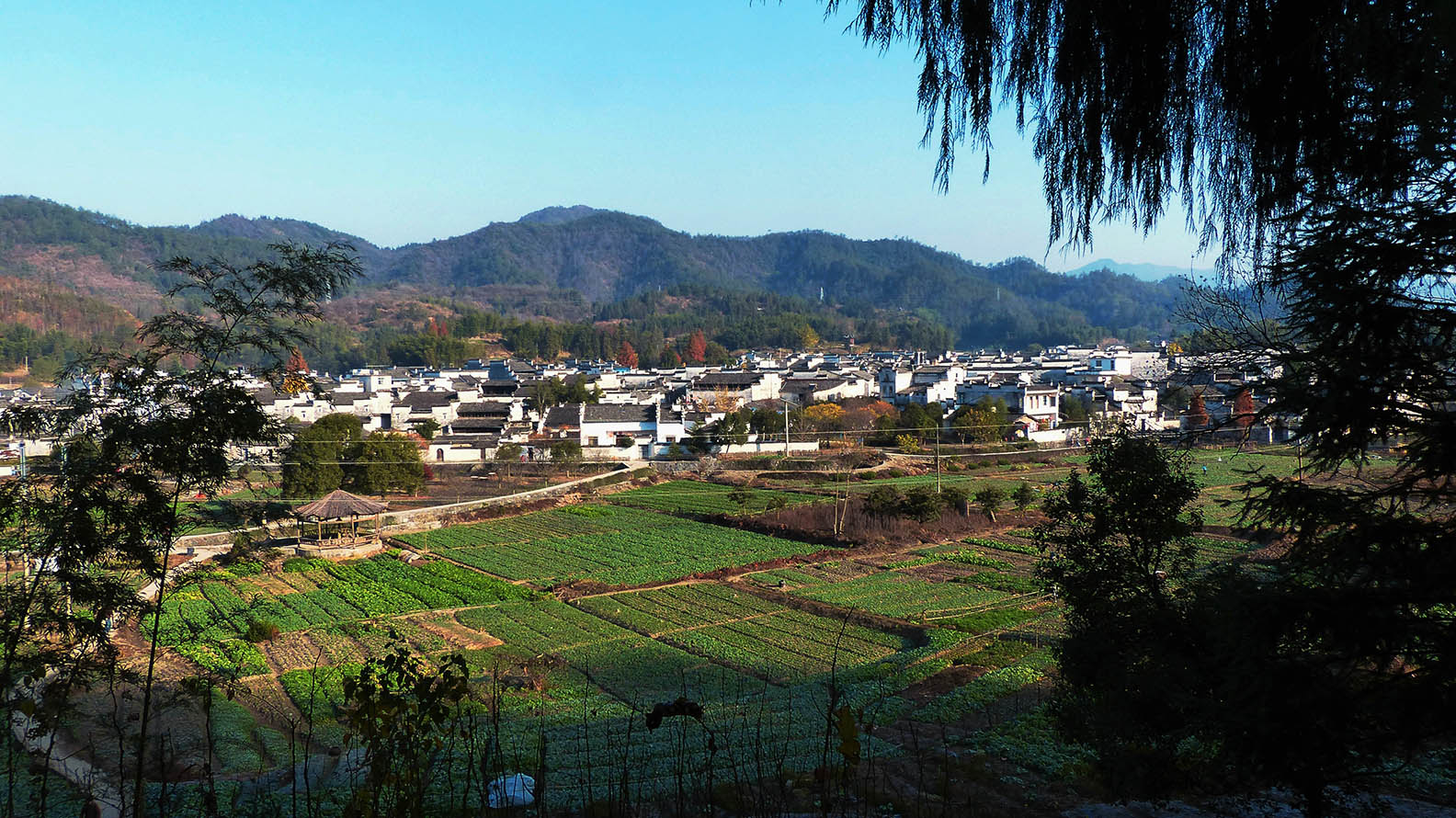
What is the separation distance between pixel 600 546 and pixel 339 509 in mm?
6259

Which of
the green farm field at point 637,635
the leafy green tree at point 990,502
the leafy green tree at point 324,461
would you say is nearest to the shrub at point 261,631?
the green farm field at point 637,635

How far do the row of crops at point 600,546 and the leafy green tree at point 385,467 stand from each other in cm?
423

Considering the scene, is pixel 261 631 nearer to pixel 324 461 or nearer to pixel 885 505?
pixel 324 461

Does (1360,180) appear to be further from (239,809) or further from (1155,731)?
(239,809)

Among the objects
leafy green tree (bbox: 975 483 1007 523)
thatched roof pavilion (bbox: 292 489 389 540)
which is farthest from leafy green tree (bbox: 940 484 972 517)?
thatched roof pavilion (bbox: 292 489 389 540)

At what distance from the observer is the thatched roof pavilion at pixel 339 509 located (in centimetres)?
2203

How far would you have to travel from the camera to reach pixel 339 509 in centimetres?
2230

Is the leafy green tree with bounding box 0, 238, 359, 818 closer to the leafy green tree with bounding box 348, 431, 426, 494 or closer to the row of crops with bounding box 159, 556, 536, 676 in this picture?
the row of crops with bounding box 159, 556, 536, 676

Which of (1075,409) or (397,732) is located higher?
(397,732)

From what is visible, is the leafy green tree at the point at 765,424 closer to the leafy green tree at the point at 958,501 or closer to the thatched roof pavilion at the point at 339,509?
the leafy green tree at the point at 958,501

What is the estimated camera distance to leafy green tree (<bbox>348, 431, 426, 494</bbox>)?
28.3 metres

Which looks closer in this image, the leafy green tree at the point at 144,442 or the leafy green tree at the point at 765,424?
the leafy green tree at the point at 144,442

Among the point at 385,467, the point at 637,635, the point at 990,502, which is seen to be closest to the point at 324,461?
the point at 385,467

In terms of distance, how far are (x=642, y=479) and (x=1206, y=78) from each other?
3140cm
